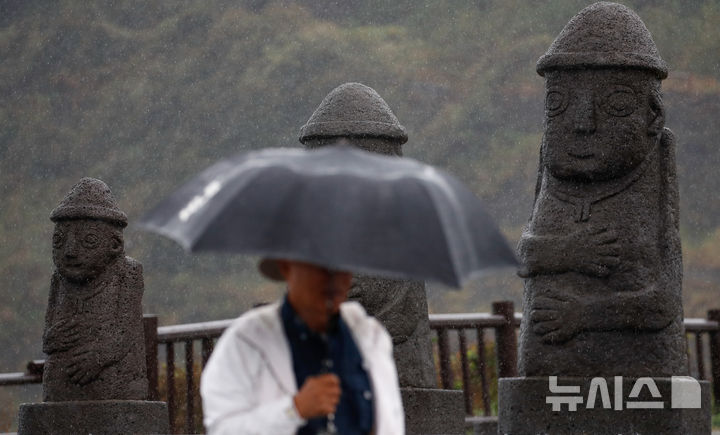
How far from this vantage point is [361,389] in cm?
317

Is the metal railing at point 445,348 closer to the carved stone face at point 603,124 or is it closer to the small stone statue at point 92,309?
the small stone statue at point 92,309

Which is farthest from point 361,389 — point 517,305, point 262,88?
point 262,88

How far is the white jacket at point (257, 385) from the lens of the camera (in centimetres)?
302

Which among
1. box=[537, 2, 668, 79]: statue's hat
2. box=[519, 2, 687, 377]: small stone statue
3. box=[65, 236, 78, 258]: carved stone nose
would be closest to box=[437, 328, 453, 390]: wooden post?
box=[65, 236, 78, 258]: carved stone nose

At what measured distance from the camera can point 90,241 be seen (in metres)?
8.62

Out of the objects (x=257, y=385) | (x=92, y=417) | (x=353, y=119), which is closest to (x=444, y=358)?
(x=353, y=119)

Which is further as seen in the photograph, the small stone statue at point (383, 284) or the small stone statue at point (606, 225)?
the small stone statue at point (383, 284)

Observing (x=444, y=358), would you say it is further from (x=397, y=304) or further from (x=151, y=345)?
(x=397, y=304)

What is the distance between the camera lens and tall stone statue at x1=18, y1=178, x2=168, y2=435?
27.6 ft

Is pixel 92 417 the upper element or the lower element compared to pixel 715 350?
lower

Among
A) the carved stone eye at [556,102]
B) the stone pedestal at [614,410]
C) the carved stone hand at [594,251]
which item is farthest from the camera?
the carved stone eye at [556,102]

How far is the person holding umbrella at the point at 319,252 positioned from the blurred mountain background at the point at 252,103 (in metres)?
20.3

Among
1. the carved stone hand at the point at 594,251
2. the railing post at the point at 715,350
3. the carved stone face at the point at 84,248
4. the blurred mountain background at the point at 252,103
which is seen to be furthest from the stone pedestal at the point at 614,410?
the blurred mountain background at the point at 252,103

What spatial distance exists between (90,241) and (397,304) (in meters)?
2.14
